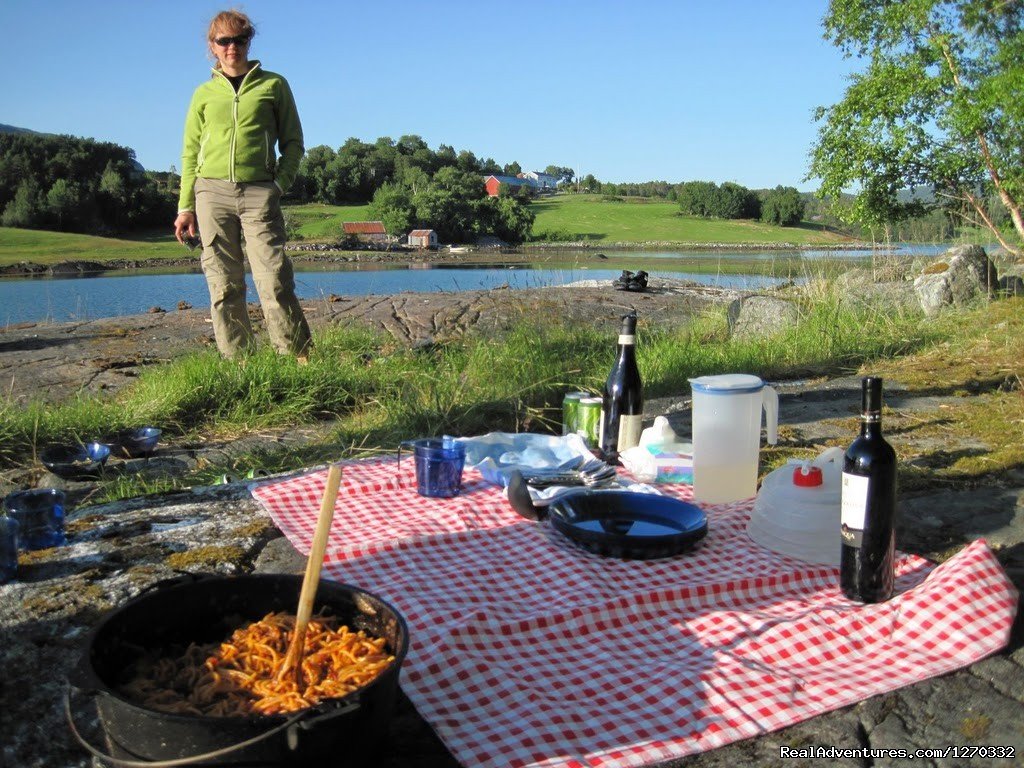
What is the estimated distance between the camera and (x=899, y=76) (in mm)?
16281

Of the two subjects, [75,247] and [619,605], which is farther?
[75,247]

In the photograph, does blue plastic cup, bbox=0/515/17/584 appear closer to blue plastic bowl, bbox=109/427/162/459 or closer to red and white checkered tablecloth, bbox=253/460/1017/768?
red and white checkered tablecloth, bbox=253/460/1017/768

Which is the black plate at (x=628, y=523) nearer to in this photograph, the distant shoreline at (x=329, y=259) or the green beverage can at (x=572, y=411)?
the green beverage can at (x=572, y=411)

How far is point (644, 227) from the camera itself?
5647 cm

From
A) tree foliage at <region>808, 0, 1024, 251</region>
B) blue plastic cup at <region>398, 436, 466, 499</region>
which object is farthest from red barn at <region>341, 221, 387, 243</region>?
blue plastic cup at <region>398, 436, 466, 499</region>

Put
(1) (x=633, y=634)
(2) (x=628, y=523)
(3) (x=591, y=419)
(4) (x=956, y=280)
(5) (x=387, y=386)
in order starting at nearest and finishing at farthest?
1. (1) (x=633, y=634)
2. (2) (x=628, y=523)
3. (3) (x=591, y=419)
4. (5) (x=387, y=386)
5. (4) (x=956, y=280)

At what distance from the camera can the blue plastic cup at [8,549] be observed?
217 cm

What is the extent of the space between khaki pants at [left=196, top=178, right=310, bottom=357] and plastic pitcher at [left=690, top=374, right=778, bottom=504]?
12.8ft

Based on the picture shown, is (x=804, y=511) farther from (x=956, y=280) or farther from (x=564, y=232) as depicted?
(x=564, y=232)

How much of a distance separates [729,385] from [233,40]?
470 centimetres

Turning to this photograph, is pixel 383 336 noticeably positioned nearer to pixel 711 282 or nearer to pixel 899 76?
pixel 711 282

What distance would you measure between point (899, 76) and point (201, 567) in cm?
1735

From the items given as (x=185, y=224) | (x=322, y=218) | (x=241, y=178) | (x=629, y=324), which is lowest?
(x=629, y=324)

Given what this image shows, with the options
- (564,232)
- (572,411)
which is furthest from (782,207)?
(572,411)
